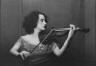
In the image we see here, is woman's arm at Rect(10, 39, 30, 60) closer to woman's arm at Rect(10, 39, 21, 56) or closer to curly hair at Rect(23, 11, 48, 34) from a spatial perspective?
woman's arm at Rect(10, 39, 21, 56)

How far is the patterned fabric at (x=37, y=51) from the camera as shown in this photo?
154 cm

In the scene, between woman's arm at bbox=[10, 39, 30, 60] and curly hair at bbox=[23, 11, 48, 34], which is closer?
woman's arm at bbox=[10, 39, 30, 60]

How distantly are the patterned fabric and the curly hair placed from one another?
10 centimetres

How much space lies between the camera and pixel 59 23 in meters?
1.67

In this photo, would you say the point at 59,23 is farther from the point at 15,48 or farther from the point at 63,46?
the point at 15,48

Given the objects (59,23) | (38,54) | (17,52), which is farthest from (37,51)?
(59,23)

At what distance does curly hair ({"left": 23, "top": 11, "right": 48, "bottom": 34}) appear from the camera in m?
1.62

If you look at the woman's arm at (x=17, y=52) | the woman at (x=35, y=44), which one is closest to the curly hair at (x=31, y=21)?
the woman at (x=35, y=44)

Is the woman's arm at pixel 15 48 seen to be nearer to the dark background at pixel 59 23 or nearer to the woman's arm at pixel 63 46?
the dark background at pixel 59 23

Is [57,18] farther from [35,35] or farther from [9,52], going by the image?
[9,52]

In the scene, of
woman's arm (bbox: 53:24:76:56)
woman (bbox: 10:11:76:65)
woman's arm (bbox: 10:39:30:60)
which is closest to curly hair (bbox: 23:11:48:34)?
woman (bbox: 10:11:76:65)

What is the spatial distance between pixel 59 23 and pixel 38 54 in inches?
11.8

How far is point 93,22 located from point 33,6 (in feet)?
1.57

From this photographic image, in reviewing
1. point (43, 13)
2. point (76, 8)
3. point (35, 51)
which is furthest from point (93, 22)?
point (35, 51)
